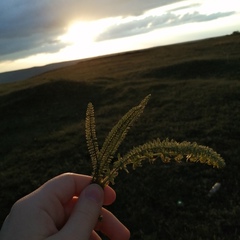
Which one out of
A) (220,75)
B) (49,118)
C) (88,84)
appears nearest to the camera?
(49,118)

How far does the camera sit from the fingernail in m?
2.71

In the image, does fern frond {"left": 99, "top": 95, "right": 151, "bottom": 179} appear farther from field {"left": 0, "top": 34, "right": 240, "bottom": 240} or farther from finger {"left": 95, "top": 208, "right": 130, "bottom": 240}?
field {"left": 0, "top": 34, "right": 240, "bottom": 240}

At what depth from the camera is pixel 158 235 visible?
7656 mm

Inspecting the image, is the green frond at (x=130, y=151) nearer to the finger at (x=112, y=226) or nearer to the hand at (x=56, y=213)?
the hand at (x=56, y=213)

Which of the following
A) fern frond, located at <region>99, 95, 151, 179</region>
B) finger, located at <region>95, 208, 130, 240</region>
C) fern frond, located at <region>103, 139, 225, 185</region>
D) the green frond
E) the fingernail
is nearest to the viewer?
fern frond, located at <region>103, 139, 225, 185</region>

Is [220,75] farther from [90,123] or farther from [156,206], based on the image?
[90,123]

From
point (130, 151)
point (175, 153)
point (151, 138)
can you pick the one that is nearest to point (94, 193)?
point (130, 151)

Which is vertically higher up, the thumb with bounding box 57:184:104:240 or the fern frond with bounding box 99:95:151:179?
the fern frond with bounding box 99:95:151:179

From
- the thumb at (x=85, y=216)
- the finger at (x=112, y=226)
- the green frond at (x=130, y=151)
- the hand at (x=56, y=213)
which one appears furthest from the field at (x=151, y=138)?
the green frond at (x=130, y=151)

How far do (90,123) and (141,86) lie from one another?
2174 centimetres

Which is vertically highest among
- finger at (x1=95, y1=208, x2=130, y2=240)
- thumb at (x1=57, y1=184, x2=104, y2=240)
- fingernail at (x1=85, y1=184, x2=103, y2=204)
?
fingernail at (x1=85, y1=184, x2=103, y2=204)

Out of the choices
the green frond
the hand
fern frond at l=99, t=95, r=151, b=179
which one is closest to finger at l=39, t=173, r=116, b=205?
the hand

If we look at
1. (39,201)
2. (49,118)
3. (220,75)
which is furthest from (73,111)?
(39,201)

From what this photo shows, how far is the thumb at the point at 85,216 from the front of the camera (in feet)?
8.39
